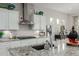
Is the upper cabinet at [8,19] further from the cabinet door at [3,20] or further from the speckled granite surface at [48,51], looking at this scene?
the speckled granite surface at [48,51]

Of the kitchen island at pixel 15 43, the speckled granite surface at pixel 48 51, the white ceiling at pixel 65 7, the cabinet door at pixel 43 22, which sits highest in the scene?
the white ceiling at pixel 65 7

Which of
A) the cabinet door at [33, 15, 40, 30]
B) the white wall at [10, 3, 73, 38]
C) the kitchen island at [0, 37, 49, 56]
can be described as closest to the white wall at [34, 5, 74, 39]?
the white wall at [10, 3, 73, 38]

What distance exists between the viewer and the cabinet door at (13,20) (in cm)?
160

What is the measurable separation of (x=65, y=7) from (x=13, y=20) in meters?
0.81

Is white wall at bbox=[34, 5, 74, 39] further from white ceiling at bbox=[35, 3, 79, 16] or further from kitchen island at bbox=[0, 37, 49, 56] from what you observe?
kitchen island at bbox=[0, 37, 49, 56]

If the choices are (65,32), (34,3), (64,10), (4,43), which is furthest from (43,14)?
(4,43)

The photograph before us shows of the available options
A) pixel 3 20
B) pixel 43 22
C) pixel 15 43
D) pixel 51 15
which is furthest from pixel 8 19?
pixel 51 15

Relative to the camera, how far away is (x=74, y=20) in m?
1.61

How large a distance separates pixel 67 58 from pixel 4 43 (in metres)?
0.93

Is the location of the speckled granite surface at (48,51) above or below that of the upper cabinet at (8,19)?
below

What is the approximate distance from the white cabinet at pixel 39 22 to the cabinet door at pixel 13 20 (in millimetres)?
258

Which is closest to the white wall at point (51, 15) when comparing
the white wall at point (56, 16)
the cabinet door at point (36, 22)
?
the white wall at point (56, 16)

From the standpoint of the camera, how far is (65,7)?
1.62m

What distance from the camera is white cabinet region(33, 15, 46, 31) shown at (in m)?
1.62
